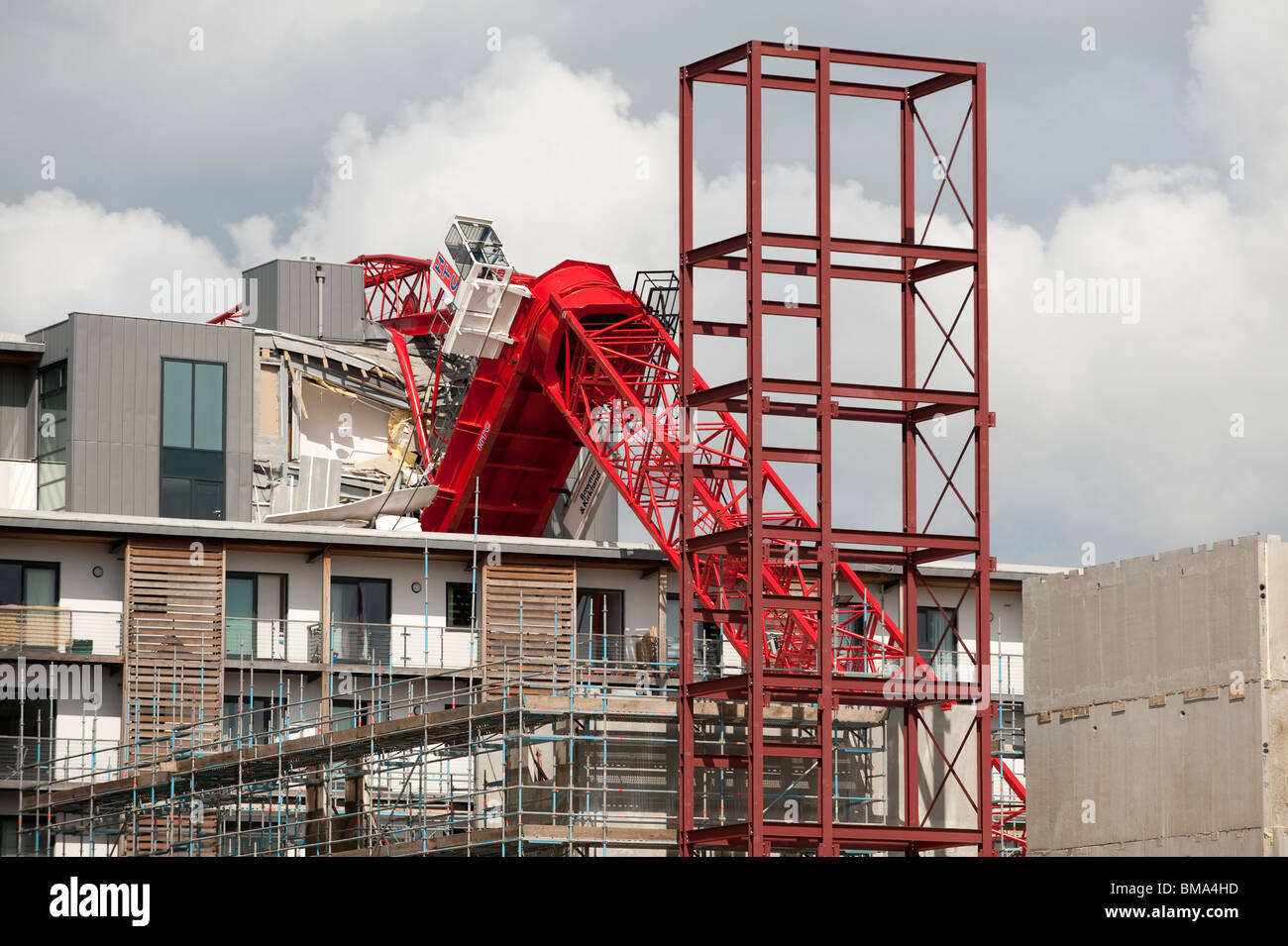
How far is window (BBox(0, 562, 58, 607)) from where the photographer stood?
52.6 metres

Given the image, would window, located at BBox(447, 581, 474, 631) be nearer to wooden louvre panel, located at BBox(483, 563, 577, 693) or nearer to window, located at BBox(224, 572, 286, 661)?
wooden louvre panel, located at BBox(483, 563, 577, 693)

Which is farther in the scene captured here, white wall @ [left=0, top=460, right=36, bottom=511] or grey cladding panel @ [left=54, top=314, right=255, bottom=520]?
white wall @ [left=0, top=460, right=36, bottom=511]

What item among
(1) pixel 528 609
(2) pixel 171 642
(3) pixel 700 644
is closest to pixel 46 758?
(2) pixel 171 642

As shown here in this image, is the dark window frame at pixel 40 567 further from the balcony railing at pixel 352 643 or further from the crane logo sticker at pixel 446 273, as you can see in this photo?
the crane logo sticker at pixel 446 273

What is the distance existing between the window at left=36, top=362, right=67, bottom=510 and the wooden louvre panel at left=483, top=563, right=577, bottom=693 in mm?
11813

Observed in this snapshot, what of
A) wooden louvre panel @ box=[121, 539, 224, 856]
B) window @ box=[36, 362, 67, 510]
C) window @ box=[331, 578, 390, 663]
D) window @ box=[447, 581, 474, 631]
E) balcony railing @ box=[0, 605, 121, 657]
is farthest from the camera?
window @ box=[36, 362, 67, 510]

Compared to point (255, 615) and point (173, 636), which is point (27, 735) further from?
point (255, 615)

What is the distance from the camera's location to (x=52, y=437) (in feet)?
196

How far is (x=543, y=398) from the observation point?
2234 inches

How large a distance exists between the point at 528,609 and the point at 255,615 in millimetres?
6519

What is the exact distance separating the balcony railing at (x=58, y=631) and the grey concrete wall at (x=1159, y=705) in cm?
2185

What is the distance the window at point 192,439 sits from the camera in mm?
58812

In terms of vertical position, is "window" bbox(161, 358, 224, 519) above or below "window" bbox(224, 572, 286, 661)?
above

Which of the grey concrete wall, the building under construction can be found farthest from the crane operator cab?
the grey concrete wall
